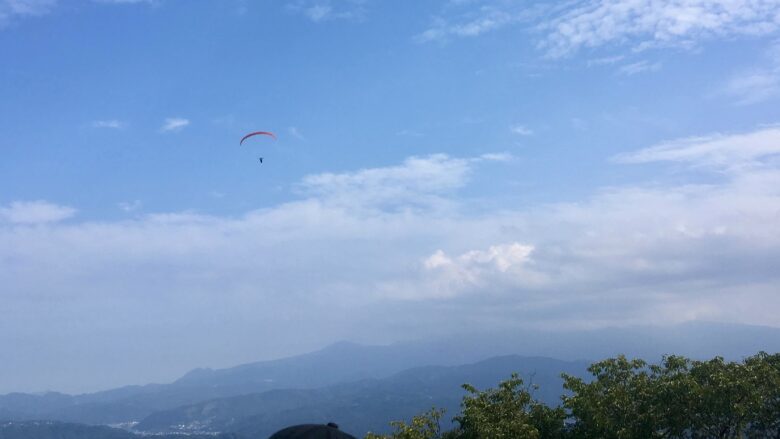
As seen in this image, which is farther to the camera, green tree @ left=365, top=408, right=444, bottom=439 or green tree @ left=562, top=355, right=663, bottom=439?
green tree @ left=562, top=355, right=663, bottom=439

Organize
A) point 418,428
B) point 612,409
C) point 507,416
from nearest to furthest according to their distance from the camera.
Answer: point 418,428 < point 507,416 < point 612,409

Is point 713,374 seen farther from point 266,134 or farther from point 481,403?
point 266,134

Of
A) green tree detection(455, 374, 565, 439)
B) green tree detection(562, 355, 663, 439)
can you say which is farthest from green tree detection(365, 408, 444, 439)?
green tree detection(562, 355, 663, 439)

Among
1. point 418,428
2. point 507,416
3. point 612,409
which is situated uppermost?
point 418,428

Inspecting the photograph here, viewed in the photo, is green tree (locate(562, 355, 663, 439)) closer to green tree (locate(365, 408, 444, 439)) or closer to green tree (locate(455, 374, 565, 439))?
green tree (locate(455, 374, 565, 439))

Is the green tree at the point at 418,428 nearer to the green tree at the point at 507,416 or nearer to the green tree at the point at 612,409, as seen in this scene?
the green tree at the point at 507,416

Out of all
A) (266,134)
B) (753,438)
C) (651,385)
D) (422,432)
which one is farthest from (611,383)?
(266,134)

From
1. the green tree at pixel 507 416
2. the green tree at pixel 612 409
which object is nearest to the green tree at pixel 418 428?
the green tree at pixel 507 416

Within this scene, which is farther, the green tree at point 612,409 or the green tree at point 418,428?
the green tree at point 612,409

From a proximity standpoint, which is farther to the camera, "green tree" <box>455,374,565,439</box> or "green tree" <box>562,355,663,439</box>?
"green tree" <box>562,355,663,439</box>

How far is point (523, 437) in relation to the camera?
2686 centimetres

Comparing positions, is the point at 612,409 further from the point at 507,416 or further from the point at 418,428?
the point at 418,428

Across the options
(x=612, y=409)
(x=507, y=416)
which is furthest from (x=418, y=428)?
(x=612, y=409)

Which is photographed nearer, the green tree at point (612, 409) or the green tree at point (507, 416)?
the green tree at point (507, 416)
